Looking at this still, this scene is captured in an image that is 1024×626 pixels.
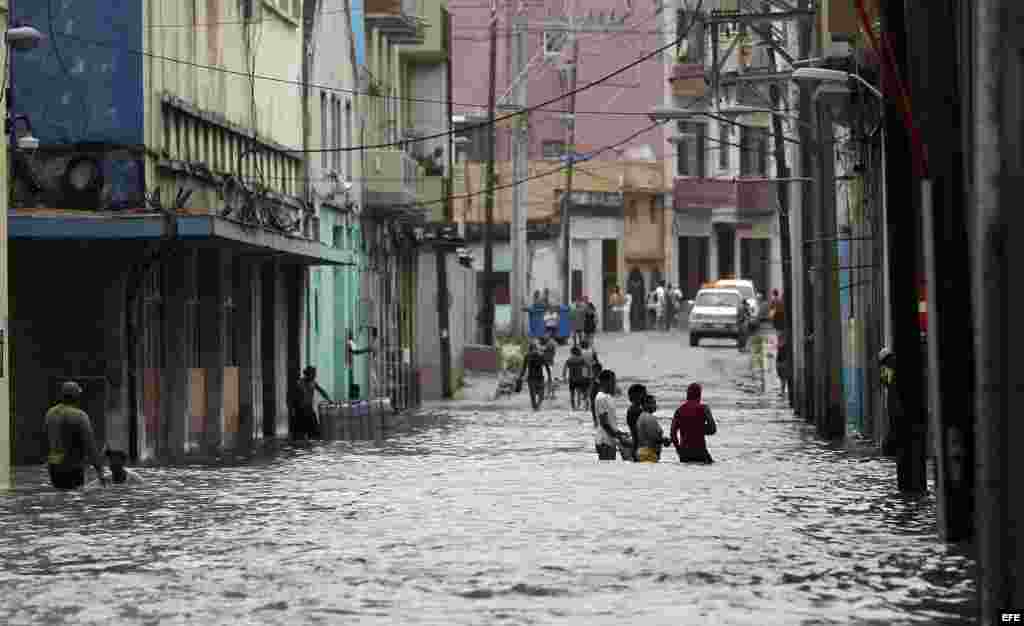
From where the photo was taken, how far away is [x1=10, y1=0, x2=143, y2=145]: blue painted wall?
36219 mm

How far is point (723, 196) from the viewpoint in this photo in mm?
107688

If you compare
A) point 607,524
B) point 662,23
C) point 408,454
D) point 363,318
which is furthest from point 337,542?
point 662,23

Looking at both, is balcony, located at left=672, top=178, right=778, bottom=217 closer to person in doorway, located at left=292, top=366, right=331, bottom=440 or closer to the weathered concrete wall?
the weathered concrete wall

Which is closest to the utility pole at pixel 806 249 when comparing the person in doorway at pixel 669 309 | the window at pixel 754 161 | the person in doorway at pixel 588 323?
the person in doorway at pixel 588 323

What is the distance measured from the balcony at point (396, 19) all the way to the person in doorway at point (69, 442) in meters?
31.4

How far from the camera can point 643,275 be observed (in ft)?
346

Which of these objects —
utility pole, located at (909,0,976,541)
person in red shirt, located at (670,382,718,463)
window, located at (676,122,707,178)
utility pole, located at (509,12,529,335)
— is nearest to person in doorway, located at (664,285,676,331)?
window, located at (676,122,707,178)

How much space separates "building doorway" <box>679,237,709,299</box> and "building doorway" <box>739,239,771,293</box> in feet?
6.08

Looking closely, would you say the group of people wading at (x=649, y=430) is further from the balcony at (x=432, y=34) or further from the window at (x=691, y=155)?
the window at (x=691, y=155)

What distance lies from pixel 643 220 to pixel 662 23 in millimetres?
7814

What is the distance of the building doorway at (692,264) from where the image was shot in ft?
352

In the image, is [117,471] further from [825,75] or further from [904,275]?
[825,75]

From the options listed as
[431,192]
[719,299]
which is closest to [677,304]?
[719,299]

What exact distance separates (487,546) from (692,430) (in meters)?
12.1
